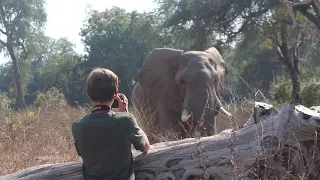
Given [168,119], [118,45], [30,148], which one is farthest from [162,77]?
[118,45]

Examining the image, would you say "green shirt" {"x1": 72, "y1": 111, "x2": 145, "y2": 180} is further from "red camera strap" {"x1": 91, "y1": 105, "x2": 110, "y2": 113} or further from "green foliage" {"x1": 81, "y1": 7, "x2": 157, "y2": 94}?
"green foliage" {"x1": 81, "y1": 7, "x2": 157, "y2": 94}

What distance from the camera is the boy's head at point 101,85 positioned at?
13.5ft

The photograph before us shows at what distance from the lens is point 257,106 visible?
4586 mm

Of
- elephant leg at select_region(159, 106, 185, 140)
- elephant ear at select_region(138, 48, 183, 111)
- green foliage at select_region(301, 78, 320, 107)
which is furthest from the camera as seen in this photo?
green foliage at select_region(301, 78, 320, 107)

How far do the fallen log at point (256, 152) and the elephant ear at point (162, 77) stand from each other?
6.45m

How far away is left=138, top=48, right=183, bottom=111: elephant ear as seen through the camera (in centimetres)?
1130

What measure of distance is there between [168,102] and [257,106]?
6.77 meters

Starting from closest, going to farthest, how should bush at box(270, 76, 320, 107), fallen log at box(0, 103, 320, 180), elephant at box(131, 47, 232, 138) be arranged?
1. fallen log at box(0, 103, 320, 180)
2. elephant at box(131, 47, 232, 138)
3. bush at box(270, 76, 320, 107)

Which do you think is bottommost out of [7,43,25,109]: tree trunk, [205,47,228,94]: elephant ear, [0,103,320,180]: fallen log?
[7,43,25,109]: tree trunk

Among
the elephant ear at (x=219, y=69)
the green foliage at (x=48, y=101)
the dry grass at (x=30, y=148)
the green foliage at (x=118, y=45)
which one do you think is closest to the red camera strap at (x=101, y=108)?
the dry grass at (x=30, y=148)

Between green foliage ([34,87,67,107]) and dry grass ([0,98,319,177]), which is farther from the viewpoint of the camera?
green foliage ([34,87,67,107])

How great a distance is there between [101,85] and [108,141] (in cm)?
43

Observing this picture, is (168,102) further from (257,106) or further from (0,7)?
(0,7)

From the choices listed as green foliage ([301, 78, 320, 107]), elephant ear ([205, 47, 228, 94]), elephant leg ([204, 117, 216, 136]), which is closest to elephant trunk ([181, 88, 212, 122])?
elephant leg ([204, 117, 216, 136])
